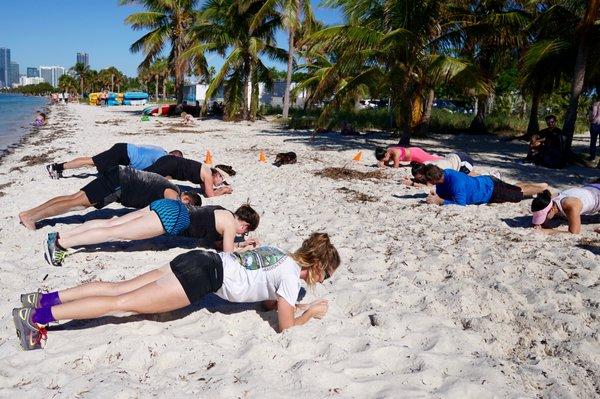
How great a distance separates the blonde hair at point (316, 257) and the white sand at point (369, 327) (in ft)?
1.40

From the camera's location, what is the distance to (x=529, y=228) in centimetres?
554

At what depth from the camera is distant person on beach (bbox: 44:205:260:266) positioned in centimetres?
396

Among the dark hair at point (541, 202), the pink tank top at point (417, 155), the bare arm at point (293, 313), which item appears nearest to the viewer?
the bare arm at point (293, 313)

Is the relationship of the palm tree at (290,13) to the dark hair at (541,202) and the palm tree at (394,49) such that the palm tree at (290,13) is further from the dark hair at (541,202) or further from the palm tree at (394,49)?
the dark hair at (541,202)

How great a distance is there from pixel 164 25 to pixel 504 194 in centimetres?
2620

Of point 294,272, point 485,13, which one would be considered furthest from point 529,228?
point 485,13

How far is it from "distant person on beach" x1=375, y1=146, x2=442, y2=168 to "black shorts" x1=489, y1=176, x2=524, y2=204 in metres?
2.67

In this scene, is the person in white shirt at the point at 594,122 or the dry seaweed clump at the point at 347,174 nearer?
the dry seaweed clump at the point at 347,174

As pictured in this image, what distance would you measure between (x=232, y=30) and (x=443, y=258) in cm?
2066

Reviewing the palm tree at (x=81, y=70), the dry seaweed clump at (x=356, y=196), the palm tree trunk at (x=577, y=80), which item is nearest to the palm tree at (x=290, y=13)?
the palm tree trunk at (x=577, y=80)

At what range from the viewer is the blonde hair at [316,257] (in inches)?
126

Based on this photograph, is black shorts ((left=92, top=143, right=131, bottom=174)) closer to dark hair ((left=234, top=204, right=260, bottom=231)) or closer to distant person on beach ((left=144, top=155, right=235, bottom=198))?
distant person on beach ((left=144, top=155, right=235, bottom=198))

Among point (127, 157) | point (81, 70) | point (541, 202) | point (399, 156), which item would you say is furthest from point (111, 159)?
point (81, 70)

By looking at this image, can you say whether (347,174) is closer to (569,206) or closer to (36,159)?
(569,206)
